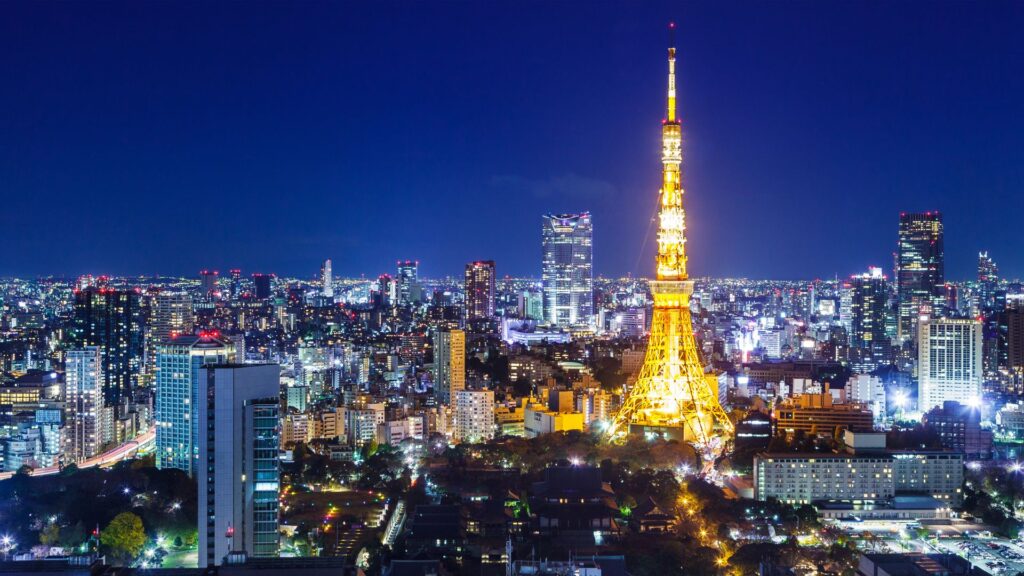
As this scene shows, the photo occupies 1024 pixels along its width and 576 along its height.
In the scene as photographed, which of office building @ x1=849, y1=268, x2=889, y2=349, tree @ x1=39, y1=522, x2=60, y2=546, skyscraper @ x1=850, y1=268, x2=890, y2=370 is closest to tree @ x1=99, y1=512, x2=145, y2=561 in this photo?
tree @ x1=39, y1=522, x2=60, y2=546

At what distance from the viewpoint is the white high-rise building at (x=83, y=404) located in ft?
65.6

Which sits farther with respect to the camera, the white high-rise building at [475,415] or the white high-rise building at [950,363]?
the white high-rise building at [950,363]

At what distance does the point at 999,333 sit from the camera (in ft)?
94.1

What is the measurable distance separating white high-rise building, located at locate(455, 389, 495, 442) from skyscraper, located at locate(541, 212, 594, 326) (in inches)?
999

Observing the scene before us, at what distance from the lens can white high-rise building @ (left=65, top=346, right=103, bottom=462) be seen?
19984mm

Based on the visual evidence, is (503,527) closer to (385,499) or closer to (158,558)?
(385,499)

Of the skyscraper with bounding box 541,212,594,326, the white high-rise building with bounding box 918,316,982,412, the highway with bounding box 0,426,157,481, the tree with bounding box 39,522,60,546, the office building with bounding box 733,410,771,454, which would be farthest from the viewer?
the skyscraper with bounding box 541,212,594,326

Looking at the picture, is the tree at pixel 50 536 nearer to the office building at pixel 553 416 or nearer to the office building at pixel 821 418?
the office building at pixel 553 416

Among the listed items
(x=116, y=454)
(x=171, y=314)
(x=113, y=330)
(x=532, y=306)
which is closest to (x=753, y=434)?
(x=116, y=454)

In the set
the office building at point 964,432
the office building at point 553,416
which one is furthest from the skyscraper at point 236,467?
the office building at point 964,432

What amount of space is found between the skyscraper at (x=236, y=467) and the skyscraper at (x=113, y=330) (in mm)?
14437

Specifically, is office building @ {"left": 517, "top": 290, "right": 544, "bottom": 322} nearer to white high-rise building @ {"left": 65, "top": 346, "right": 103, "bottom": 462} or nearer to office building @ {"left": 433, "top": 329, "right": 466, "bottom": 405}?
office building @ {"left": 433, "top": 329, "right": 466, "bottom": 405}

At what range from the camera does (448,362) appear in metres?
25.6

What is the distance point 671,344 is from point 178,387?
7800 millimetres
